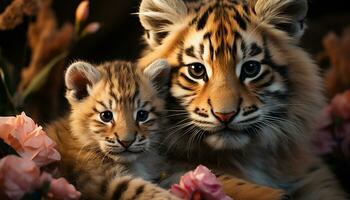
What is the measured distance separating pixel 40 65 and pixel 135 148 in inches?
28.9

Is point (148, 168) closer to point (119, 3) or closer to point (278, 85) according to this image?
point (278, 85)

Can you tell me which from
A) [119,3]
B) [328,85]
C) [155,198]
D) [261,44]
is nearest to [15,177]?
[155,198]

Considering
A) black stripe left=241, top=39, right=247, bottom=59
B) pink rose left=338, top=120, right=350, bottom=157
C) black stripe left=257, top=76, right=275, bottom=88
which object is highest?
black stripe left=241, top=39, right=247, bottom=59

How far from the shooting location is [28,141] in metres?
1.47

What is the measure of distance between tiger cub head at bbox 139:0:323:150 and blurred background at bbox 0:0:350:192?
363 mm

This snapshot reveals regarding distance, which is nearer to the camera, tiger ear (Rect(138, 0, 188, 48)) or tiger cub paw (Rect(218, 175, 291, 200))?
tiger cub paw (Rect(218, 175, 291, 200))

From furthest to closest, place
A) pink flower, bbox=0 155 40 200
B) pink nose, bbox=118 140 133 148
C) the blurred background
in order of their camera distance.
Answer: the blurred background → pink nose, bbox=118 140 133 148 → pink flower, bbox=0 155 40 200

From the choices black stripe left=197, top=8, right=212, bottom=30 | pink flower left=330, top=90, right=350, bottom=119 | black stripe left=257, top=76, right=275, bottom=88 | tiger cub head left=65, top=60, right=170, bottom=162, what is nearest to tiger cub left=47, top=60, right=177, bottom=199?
tiger cub head left=65, top=60, right=170, bottom=162

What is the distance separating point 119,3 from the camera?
357 cm

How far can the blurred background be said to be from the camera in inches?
80.2

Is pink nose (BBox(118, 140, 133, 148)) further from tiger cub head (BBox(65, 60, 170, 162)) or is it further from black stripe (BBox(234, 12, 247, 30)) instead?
black stripe (BBox(234, 12, 247, 30))

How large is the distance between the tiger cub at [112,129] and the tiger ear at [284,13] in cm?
29

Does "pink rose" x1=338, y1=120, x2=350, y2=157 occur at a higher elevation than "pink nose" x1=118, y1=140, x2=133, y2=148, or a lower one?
lower

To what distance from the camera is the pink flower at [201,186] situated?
1488 millimetres
